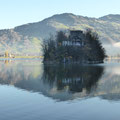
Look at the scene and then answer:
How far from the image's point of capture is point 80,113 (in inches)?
985

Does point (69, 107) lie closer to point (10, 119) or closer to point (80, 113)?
point (80, 113)

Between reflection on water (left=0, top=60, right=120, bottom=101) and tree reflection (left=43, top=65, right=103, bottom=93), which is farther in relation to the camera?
tree reflection (left=43, top=65, right=103, bottom=93)

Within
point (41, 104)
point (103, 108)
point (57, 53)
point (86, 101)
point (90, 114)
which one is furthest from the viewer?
point (57, 53)

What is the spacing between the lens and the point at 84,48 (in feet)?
623

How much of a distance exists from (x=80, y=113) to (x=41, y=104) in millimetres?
6119

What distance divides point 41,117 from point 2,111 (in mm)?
4804

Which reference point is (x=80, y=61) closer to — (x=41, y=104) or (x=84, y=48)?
(x=84, y=48)

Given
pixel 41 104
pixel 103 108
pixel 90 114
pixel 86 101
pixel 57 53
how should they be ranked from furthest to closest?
pixel 57 53
pixel 86 101
pixel 41 104
pixel 103 108
pixel 90 114

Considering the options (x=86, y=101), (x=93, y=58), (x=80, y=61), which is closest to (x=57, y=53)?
(x=80, y=61)

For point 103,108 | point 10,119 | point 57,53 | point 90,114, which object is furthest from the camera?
point 57,53

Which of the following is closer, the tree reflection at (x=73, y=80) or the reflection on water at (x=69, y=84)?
the reflection on water at (x=69, y=84)

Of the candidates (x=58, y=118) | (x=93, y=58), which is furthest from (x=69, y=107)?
(x=93, y=58)

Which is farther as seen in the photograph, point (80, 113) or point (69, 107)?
point (69, 107)

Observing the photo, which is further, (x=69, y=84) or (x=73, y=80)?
(x=73, y=80)
